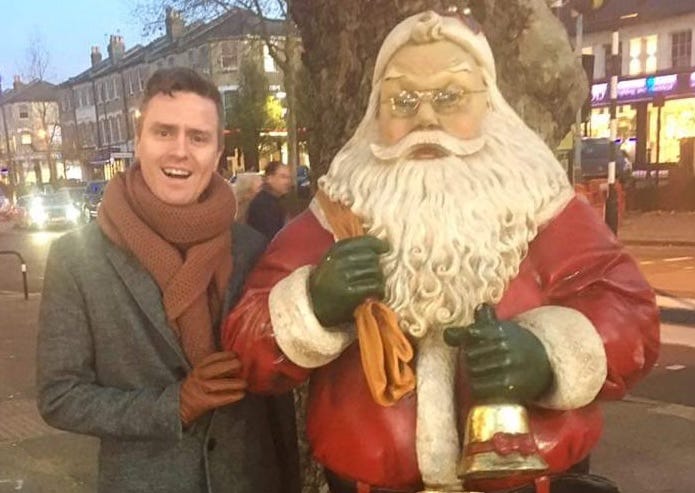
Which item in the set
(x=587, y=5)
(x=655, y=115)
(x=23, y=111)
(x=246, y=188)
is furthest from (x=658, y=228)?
(x=23, y=111)

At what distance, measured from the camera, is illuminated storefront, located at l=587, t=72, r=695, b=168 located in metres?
25.7

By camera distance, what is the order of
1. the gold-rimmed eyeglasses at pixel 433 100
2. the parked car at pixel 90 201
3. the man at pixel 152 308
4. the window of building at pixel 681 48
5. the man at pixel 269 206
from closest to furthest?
the gold-rimmed eyeglasses at pixel 433 100, the man at pixel 152 308, the man at pixel 269 206, the window of building at pixel 681 48, the parked car at pixel 90 201

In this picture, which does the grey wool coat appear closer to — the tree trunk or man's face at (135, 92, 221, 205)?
man's face at (135, 92, 221, 205)

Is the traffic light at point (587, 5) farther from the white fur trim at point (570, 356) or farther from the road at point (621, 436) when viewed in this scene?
the white fur trim at point (570, 356)

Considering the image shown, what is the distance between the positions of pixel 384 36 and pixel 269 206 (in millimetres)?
4110

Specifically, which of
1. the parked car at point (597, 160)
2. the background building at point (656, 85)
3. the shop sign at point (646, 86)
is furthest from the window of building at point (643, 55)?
the parked car at point (597, 160)

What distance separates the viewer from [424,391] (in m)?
1.79

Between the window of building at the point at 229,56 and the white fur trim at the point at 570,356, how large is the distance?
37.9 meters

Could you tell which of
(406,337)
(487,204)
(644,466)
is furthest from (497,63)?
(644,466)

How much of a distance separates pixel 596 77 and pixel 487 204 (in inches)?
1165

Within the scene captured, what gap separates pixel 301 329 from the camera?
1792 millimetres

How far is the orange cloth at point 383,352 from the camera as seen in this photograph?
1.72 metres

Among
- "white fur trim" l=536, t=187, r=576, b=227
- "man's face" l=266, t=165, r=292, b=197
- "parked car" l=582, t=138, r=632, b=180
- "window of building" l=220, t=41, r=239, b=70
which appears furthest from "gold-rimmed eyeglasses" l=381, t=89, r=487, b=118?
"window of building" l=220, t=41, r=239, b=70

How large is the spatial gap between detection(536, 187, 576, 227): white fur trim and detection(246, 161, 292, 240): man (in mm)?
4724
